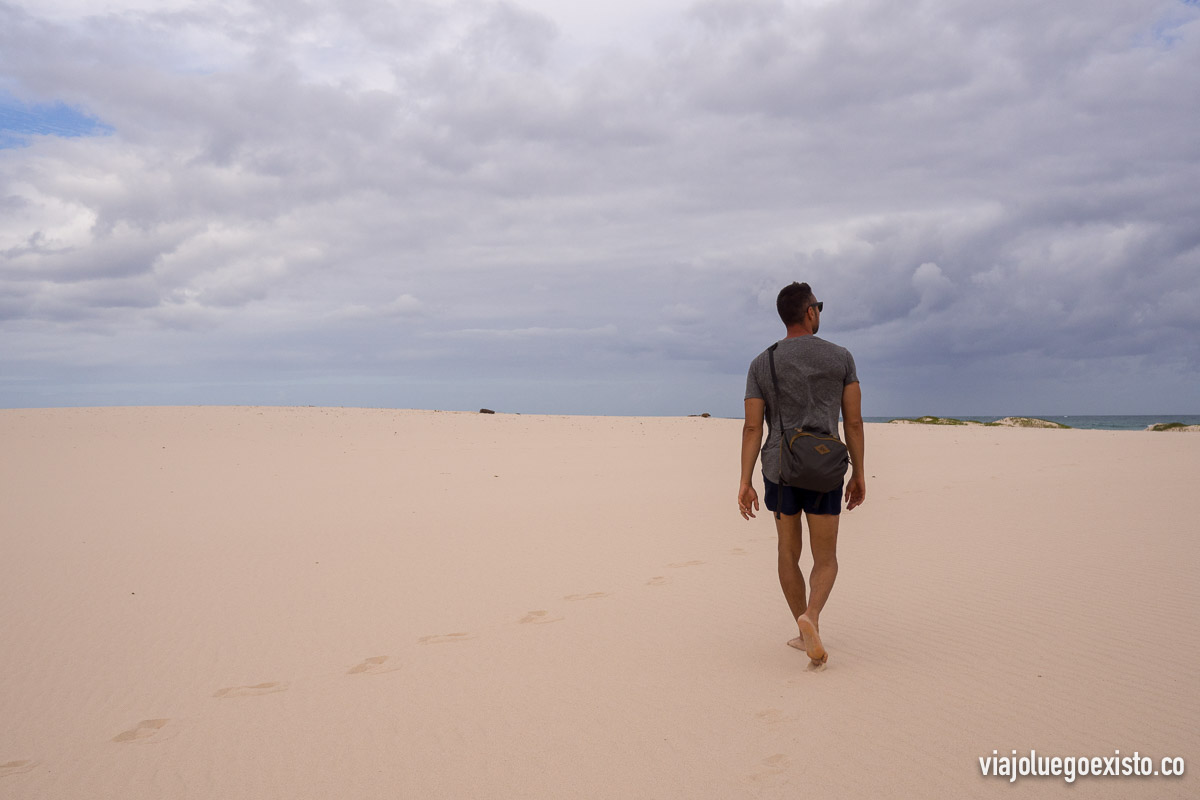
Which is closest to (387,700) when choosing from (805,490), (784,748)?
(784,748)

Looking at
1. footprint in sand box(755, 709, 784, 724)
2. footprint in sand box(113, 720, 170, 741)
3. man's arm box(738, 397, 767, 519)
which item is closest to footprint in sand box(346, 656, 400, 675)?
footprint in sand box(113, 720, 170, 741)

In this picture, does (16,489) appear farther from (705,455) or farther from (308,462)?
(705,455)

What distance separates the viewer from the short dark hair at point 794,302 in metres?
4.09

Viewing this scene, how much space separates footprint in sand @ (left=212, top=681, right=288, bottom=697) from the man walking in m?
2.79

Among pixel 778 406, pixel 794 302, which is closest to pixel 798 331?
pixel 794 302

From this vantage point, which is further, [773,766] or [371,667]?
[371,667]

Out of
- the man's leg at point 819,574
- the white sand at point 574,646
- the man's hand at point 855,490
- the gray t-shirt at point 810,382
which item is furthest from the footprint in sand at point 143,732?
the man's hand at point 855,490

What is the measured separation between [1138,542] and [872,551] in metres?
2.53

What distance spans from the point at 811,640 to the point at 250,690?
3106 millimetres

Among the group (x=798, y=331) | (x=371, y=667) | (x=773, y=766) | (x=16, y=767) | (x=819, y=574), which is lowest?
(x=16, y=767)

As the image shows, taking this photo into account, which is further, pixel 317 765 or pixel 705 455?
pixel 705 455

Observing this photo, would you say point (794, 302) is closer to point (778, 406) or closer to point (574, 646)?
point (778, 406)

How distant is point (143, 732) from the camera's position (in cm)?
374

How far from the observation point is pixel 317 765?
331 cm
